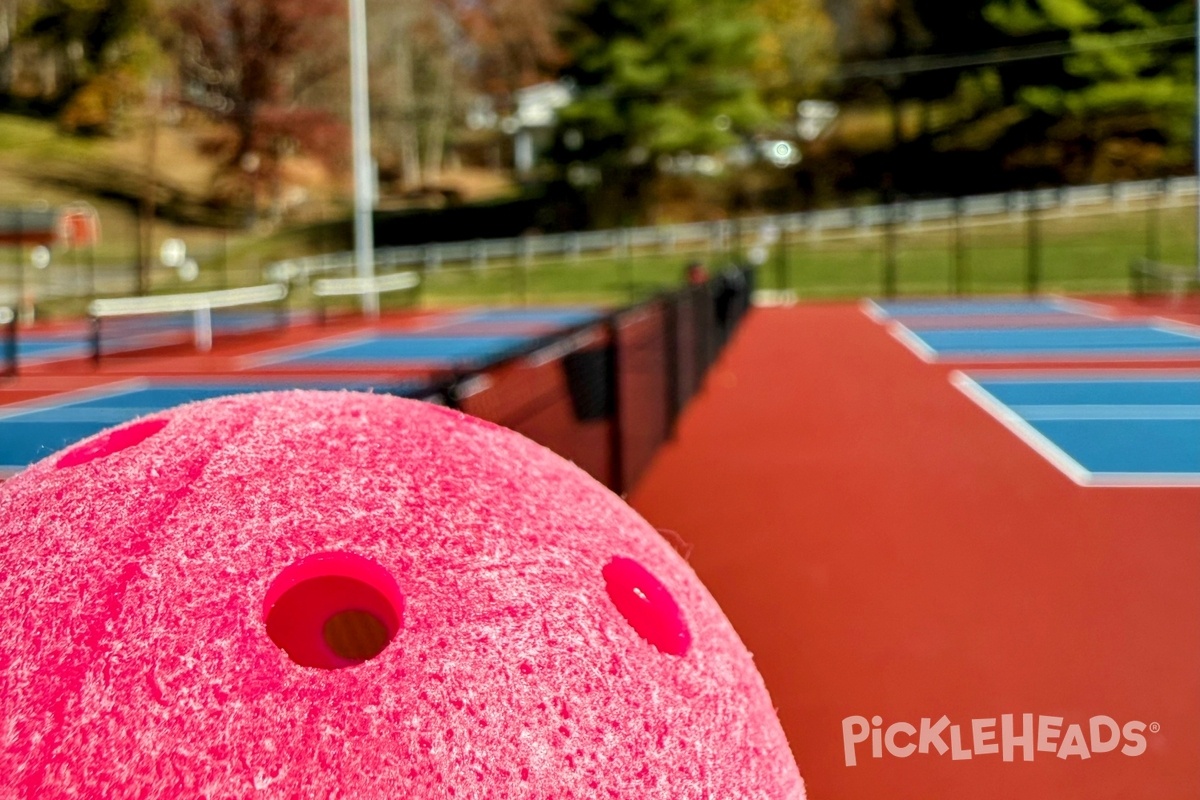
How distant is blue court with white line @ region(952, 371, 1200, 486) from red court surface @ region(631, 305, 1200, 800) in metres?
0.33

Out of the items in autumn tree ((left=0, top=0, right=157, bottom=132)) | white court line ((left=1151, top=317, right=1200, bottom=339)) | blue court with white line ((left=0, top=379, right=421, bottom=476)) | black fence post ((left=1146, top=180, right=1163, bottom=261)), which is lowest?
blue court with white line ((left=0, top=379, right=421, bottom=476))

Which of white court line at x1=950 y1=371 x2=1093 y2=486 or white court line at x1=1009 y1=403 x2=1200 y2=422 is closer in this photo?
white court line at x1=950 y1=371 x2=1093 y2=486

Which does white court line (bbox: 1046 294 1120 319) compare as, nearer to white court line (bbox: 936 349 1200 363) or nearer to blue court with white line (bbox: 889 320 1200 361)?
blue court with white line (bbox: 889 320 1200 361)

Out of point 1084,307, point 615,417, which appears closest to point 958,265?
point 1084,307

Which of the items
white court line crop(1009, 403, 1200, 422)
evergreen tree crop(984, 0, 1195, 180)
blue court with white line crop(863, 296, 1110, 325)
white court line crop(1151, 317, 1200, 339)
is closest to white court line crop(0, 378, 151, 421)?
white court line crop(1009, 403, 1200, 422)

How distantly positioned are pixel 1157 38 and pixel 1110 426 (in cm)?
4666

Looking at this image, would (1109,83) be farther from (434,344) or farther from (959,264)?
(434,344)

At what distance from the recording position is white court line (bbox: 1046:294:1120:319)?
1147 inches

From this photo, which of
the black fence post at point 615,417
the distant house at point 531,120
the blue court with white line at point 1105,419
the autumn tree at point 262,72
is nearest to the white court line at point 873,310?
the blue court with white line at point 1105,419

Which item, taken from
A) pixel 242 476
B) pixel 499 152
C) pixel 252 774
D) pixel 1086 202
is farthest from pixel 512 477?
pixel 499 152

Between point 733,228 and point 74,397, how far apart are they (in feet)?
121

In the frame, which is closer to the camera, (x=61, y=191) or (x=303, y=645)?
(x=303, y=645)

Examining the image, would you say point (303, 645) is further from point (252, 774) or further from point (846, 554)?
point (846, 554)

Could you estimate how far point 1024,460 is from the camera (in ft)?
35.2
